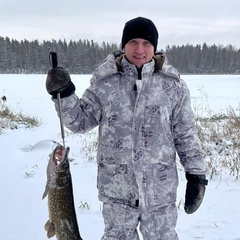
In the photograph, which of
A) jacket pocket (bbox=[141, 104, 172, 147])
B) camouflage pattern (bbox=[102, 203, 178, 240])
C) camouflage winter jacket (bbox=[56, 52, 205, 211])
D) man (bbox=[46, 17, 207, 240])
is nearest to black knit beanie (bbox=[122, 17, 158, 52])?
man (bbox=[46, 17, 207, 240])

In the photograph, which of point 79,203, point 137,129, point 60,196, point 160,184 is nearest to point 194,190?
→ point 160,184

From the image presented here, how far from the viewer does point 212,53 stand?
85.9m

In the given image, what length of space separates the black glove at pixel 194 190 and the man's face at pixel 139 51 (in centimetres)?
91

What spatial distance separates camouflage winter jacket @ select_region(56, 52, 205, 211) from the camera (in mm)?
2373

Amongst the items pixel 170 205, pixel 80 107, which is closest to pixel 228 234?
pixel 170 205

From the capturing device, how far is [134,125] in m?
2.38

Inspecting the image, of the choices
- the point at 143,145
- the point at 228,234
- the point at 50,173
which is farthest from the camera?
the point at 228,234

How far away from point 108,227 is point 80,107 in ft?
2.88

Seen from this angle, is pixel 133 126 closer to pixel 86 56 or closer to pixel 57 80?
pixel 57 80

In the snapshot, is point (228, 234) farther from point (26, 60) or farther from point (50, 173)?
point (26, 60)

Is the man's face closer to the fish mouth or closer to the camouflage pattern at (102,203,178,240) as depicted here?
the fish mouth

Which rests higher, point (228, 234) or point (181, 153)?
point (181, 153)

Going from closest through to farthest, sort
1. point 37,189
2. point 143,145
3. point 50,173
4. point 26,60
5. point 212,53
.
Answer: point 50,173
point 143,145
point 37,189
point 26,60
point 212,53

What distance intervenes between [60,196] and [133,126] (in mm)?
654
